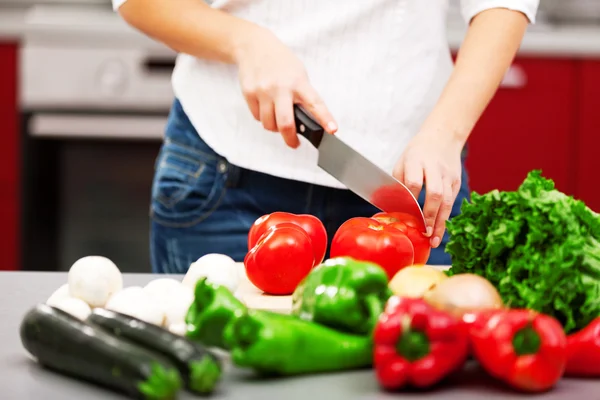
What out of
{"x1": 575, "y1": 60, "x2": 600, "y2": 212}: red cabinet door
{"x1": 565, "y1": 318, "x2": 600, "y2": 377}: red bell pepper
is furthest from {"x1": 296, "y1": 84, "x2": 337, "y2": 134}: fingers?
{"x1": 575, "y1": 60, "x2": 600, "y2": 212}: red cabinet door

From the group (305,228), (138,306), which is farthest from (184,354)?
(305,228)

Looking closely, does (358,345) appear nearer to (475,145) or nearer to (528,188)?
(528,188)

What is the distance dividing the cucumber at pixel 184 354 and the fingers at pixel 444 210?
50 cm

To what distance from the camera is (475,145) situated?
2.56m

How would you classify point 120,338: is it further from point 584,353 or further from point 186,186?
point 186,186

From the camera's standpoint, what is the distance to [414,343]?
27.1 inches

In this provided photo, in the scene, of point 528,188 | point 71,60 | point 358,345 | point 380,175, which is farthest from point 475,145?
point 358,345

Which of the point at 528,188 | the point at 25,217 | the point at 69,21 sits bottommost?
the point at 25,217

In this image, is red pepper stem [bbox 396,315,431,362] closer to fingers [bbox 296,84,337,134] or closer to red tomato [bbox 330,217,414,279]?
red tomato [bbox 330,217,414,279]

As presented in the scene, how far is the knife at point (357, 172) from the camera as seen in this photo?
1101 millimetres

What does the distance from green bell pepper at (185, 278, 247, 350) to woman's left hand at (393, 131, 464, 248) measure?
0.42 meters

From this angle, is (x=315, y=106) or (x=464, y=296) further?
(x=315, y=106)

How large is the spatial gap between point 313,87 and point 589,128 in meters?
1.45

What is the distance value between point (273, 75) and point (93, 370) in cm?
52
